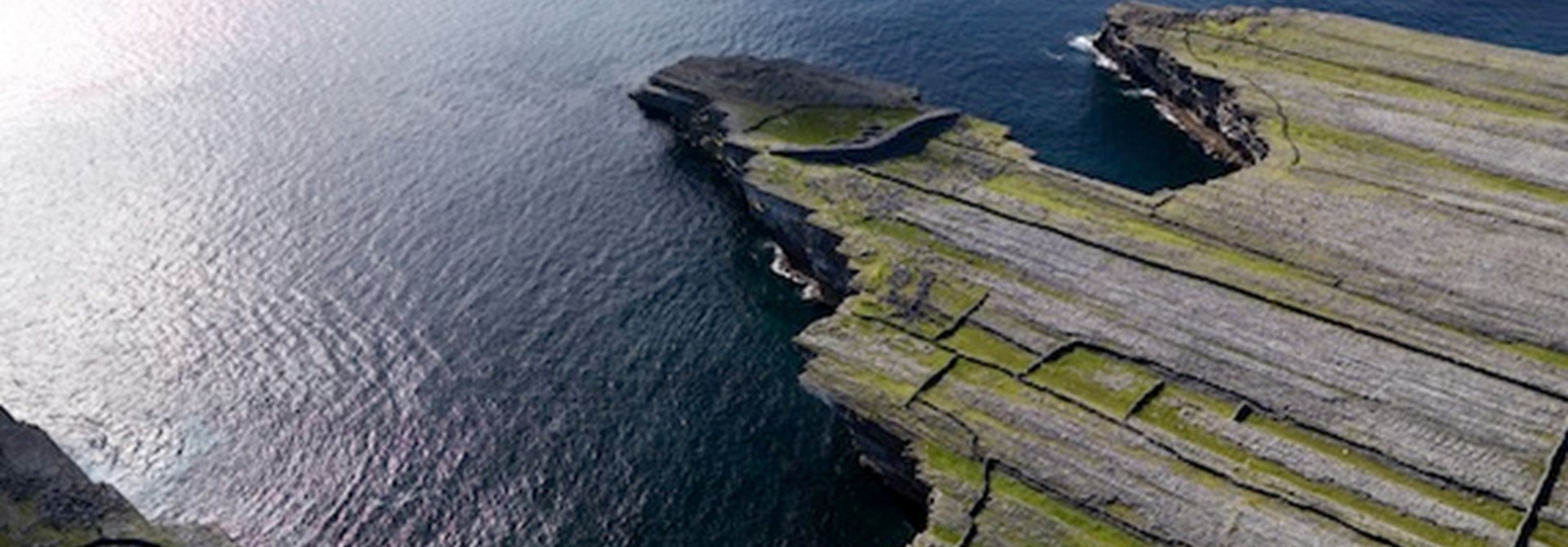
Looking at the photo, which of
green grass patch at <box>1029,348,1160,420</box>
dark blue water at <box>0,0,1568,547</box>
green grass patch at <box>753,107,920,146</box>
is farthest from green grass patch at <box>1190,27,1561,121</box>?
green grass patch at <box>1029,348,1160,420</box>

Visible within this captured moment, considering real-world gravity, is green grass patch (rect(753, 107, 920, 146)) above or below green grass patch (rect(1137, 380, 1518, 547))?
above

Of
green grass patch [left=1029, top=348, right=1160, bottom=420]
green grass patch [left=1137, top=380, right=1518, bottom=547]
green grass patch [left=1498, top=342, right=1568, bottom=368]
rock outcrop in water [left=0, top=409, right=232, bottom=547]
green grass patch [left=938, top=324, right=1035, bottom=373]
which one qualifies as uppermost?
rock outcrop in water [left=0, top=409, right=232, bottom=547]

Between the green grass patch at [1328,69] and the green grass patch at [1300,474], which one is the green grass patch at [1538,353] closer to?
the green grass patch at [1300,474]

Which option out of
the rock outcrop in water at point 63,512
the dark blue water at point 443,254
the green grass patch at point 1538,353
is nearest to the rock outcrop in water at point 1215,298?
the green grass patch at point 1538,353

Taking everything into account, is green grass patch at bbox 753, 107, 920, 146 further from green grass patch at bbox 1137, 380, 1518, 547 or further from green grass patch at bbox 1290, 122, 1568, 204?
green grass patch at bbox 1137, 380, 1518, 547

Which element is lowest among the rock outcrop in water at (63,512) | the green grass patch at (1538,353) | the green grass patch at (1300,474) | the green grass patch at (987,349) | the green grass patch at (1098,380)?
the green grass patch at (1538,353)
